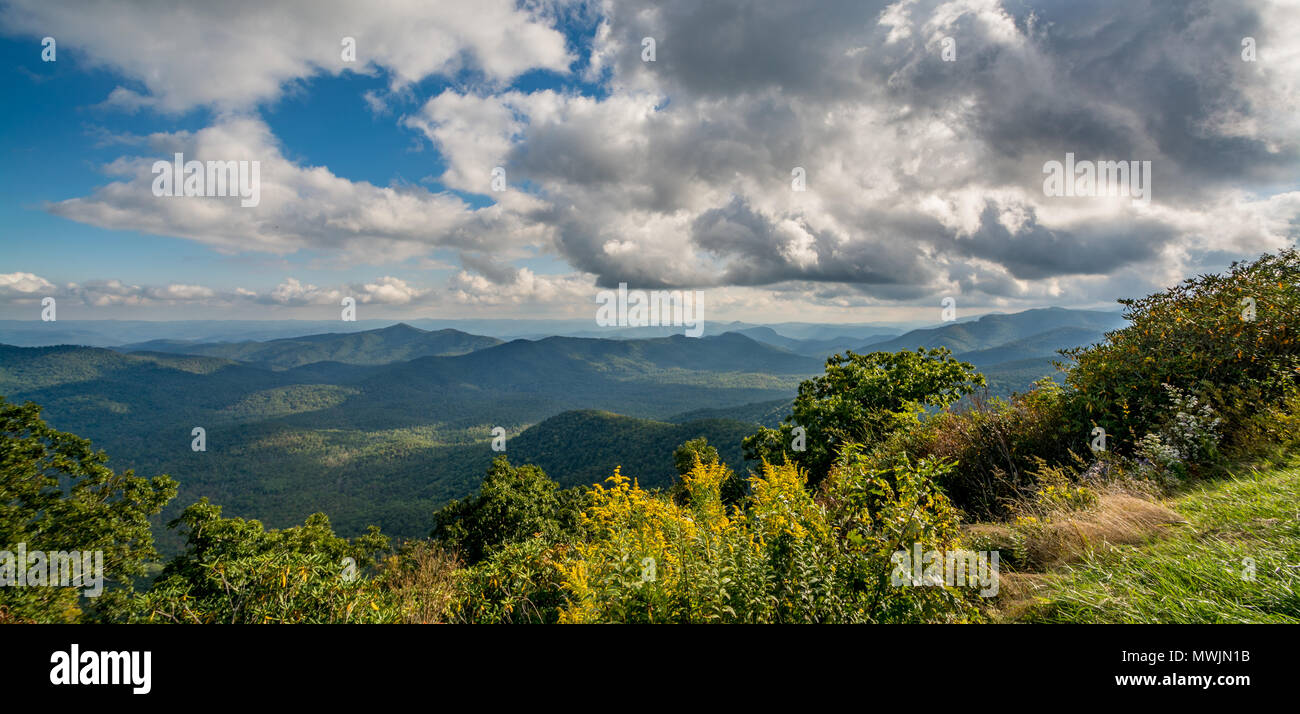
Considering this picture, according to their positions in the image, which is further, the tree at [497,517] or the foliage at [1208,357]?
the tree at [497,517]

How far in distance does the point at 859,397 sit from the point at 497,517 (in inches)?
834

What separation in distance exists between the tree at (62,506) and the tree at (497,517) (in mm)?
12142

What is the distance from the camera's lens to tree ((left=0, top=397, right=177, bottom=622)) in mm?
12281

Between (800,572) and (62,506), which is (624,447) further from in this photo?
(800,572)

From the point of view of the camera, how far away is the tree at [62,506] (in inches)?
484

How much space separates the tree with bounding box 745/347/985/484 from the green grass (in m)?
12.3

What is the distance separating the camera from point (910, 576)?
10.9 ft

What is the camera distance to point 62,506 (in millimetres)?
14625

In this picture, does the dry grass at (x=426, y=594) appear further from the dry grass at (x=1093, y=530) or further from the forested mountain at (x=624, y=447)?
the forested mountain at (x=624, y=447)

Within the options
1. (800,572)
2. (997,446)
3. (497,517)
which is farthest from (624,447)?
(800,572)

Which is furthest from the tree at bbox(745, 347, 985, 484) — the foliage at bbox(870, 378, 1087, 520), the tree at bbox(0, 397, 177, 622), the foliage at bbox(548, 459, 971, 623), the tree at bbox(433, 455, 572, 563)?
the tree at bbox(0, 397, 177, 622)

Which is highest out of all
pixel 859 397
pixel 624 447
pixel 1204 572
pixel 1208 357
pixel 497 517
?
pixel 1208 357

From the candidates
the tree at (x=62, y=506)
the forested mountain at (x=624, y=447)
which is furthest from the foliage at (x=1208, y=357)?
the forested mountain at (x=624, y=447)

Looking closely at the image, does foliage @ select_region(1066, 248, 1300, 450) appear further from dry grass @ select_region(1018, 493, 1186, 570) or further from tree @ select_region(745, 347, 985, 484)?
tree @ select_region(745, 347, 985, 484)
